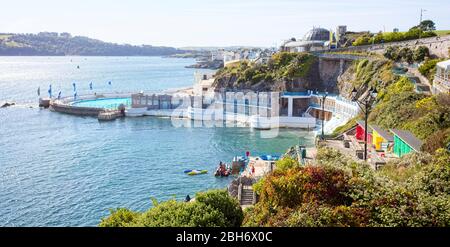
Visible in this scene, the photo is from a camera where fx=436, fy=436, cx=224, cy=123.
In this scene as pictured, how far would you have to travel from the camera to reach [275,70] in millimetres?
67375

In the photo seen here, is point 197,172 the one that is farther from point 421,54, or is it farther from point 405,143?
point 421,54

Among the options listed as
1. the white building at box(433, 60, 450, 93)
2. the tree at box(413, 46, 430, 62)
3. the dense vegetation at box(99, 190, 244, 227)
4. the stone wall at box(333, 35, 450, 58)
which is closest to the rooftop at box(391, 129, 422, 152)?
the white building at box(433, 60, 450, 93)

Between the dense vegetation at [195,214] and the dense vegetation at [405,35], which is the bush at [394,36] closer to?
the dense vegetation at [405,35]

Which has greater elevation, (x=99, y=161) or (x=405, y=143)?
(x=405, y=143)

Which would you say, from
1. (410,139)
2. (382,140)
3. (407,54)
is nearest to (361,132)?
(382,140)

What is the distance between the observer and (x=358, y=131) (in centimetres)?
3148

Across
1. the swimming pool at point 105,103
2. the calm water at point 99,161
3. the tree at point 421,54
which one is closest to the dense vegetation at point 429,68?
the tree at point 421,54

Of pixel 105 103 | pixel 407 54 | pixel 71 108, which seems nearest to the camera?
pixel 407 54

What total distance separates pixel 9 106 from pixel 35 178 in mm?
45440

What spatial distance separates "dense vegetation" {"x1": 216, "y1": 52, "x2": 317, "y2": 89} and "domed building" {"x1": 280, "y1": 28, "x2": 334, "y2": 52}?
898 centimetres

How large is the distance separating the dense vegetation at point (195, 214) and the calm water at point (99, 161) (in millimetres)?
12834

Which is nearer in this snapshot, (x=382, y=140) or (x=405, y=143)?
(x=405, y=143)

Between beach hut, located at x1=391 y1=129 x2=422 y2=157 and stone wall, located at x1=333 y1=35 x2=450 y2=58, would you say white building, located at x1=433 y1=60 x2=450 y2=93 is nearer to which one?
beach hut, located at x1=391 y1=129 x2=422 y2=157

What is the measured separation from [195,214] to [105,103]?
209 ft
